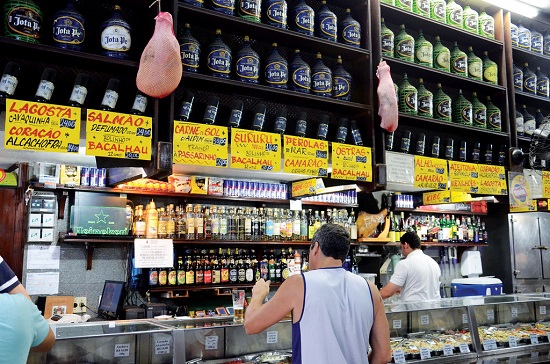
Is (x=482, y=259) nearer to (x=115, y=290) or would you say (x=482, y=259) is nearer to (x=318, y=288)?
(x=115, y=290)

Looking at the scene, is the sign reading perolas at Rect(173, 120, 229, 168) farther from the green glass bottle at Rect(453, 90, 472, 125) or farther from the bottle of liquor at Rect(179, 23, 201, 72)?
the green glass bottle at Rect(453, 90, 472, 125)

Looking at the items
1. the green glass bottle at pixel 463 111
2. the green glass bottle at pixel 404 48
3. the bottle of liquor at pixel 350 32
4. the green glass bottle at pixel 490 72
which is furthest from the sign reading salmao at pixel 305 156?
the green glass bottle at pixel 490 72

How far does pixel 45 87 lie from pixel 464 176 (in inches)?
147

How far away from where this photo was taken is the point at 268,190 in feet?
19.7

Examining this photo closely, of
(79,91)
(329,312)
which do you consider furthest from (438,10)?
(329,312)

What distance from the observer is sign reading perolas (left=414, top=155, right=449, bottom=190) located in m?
4.75

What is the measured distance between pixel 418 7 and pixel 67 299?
14.0 ft

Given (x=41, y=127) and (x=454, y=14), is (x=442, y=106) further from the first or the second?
(x=41, y=127)

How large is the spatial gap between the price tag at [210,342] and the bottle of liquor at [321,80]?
221cm

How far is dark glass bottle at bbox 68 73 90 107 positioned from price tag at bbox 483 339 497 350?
3.16m

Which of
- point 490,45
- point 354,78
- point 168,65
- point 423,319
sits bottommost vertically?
point 423,319

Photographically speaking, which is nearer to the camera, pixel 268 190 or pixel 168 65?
pixel 168 65

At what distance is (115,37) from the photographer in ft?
11.2

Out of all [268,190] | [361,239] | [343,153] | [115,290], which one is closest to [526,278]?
[361,239]
